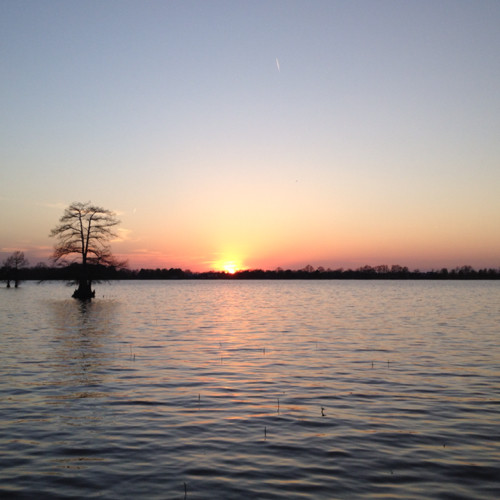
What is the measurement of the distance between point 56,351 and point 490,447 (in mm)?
20639

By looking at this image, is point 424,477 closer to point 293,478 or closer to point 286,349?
point 293,478

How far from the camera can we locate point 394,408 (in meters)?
13.9

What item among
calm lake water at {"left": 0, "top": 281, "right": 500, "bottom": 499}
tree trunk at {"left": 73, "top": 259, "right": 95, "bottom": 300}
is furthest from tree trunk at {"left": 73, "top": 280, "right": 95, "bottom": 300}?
calm lake water at {"left": 0, "top": 281, "right": 500, "bottom": 499}

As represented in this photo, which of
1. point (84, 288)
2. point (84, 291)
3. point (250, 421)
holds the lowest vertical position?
point (250, 421)

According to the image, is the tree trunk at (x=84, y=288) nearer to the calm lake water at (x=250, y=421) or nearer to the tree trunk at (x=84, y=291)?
the tree trunk at (x=84, y=291)

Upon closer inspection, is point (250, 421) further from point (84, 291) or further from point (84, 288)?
point (84, 291)

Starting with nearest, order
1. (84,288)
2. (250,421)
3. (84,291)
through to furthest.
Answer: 1. (250,421)
2. (84,288)
3. (84,291)

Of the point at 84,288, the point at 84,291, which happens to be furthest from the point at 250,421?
the point at 84,291

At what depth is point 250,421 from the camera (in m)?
12.6

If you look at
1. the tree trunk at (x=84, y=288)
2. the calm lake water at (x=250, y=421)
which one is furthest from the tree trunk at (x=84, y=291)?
the calm lake water at (x=250, y=421)

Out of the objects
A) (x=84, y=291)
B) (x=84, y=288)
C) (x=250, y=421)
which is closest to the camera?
(x=250, y=421)

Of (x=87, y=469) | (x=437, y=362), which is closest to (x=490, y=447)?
(x=87, y=469)

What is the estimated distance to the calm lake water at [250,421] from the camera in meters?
8.70

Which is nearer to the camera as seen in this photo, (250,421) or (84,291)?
(250,421)
